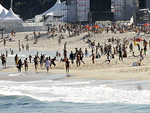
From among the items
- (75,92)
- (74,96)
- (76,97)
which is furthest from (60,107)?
(75,92)

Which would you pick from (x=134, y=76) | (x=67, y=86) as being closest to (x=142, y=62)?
(x=134, y=76)

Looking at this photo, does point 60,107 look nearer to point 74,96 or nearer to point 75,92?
point 74,96

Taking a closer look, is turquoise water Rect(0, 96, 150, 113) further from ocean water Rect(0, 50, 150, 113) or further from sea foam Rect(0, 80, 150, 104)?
sea foam Rect(0, 80, 150, 104)

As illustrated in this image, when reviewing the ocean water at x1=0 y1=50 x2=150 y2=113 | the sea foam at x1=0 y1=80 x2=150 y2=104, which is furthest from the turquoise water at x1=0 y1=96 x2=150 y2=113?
the sea foam at x1=0 y1=80 x2=150 y2=104

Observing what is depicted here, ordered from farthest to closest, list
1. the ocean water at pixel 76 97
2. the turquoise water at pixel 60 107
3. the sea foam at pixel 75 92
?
the sea foam at pixel 75 92 → the ocean water at pixel 76 97 → the turquoise water at pixel 60 107

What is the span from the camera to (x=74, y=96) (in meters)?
25.2

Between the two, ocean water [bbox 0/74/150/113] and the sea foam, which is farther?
the sea foam

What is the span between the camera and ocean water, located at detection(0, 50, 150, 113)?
2264 centimetres

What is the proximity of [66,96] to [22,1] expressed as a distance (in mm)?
87114

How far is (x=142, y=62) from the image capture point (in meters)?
36.0

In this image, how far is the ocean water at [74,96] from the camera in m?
22.6

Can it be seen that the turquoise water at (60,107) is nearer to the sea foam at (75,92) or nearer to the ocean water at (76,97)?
the ocean water at (76,97)

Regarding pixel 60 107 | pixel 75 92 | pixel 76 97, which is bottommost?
pixel 60 107

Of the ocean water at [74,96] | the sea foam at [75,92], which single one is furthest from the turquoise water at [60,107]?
the sea foam at [75,92]
